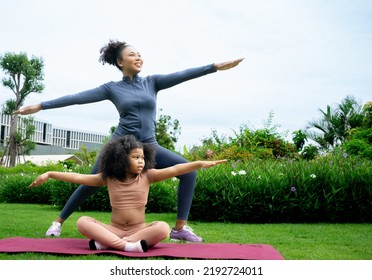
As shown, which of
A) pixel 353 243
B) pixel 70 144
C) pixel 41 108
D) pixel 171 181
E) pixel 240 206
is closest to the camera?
pixel 41 108

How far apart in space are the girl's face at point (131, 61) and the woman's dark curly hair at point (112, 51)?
8cm

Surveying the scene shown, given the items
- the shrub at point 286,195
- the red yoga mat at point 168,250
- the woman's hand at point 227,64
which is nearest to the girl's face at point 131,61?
the woman's hand at point 227,64

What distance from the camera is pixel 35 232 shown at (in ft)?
19.1

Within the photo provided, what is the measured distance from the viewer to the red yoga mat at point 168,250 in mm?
3885

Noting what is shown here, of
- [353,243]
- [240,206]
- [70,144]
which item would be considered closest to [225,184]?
[240,206]

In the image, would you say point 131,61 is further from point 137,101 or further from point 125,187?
point 125,187

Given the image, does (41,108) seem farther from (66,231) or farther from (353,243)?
(353,243)

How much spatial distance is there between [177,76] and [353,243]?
7.79ft

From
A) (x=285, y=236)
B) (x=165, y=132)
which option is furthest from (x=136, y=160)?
(x=165, y=132)

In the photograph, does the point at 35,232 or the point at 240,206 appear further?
the point at 240,206

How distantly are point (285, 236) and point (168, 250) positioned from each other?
2.11 meters

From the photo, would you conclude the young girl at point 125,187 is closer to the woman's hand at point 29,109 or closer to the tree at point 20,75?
the woman's hand at point 29,109

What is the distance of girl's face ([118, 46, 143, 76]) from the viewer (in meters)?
4.84

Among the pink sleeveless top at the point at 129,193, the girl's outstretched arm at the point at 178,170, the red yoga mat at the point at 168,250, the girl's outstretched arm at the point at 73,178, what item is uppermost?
the girl's outstretched arm at the point at 178,170
